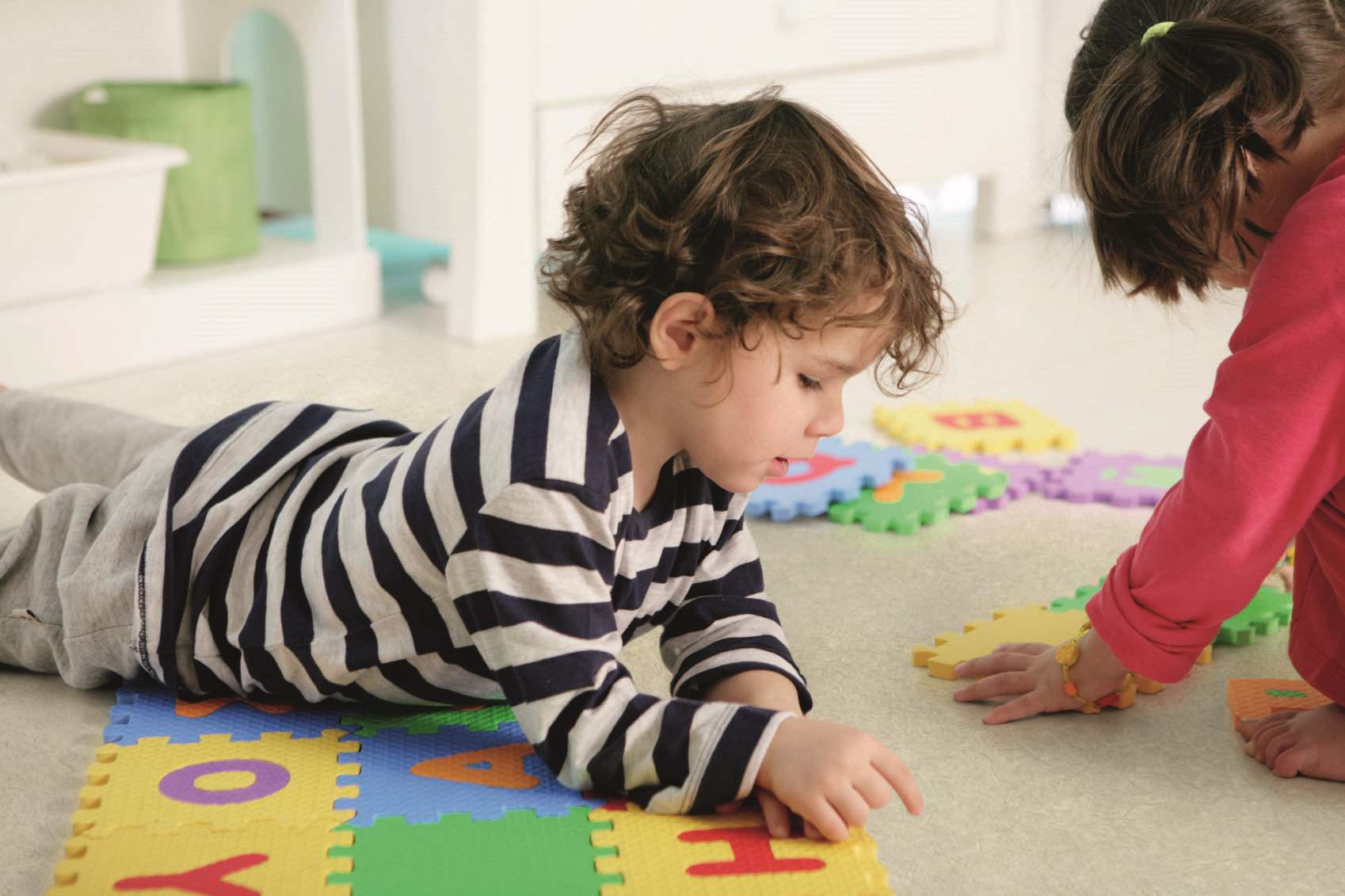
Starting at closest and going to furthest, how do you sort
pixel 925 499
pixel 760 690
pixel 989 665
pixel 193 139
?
pixel 760 690, pixel 989 665, pixel 925 499, pixel 193 139

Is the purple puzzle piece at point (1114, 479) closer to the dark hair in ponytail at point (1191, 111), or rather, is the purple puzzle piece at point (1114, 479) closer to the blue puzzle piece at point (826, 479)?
the blue puzzle piece at point (826, 479)

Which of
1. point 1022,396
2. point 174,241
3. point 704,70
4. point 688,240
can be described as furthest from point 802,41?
point 688,240

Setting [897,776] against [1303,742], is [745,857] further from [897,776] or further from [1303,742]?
[1303,742]

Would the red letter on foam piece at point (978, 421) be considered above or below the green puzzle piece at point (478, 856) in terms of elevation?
below

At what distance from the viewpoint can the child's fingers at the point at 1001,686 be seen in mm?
900

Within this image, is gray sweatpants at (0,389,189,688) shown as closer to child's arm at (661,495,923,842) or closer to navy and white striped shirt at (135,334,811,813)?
navy and white striped shirt at (135,334,811,813)

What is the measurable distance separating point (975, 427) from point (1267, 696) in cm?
55

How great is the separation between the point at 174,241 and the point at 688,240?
1.17 m

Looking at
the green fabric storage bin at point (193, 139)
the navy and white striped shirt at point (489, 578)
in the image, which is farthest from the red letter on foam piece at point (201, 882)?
the green fabric storage bin at point (193, 139)

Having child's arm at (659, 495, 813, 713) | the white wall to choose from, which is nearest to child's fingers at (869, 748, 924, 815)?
child's arm at (659, 495, 813, 713)

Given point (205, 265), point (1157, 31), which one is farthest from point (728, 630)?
point (205, 265)

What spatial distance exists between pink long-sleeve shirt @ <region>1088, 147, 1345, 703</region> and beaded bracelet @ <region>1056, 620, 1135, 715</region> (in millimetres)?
40

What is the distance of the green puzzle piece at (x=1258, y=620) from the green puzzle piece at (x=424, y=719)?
1.54ft

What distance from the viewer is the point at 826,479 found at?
48.8 inches
